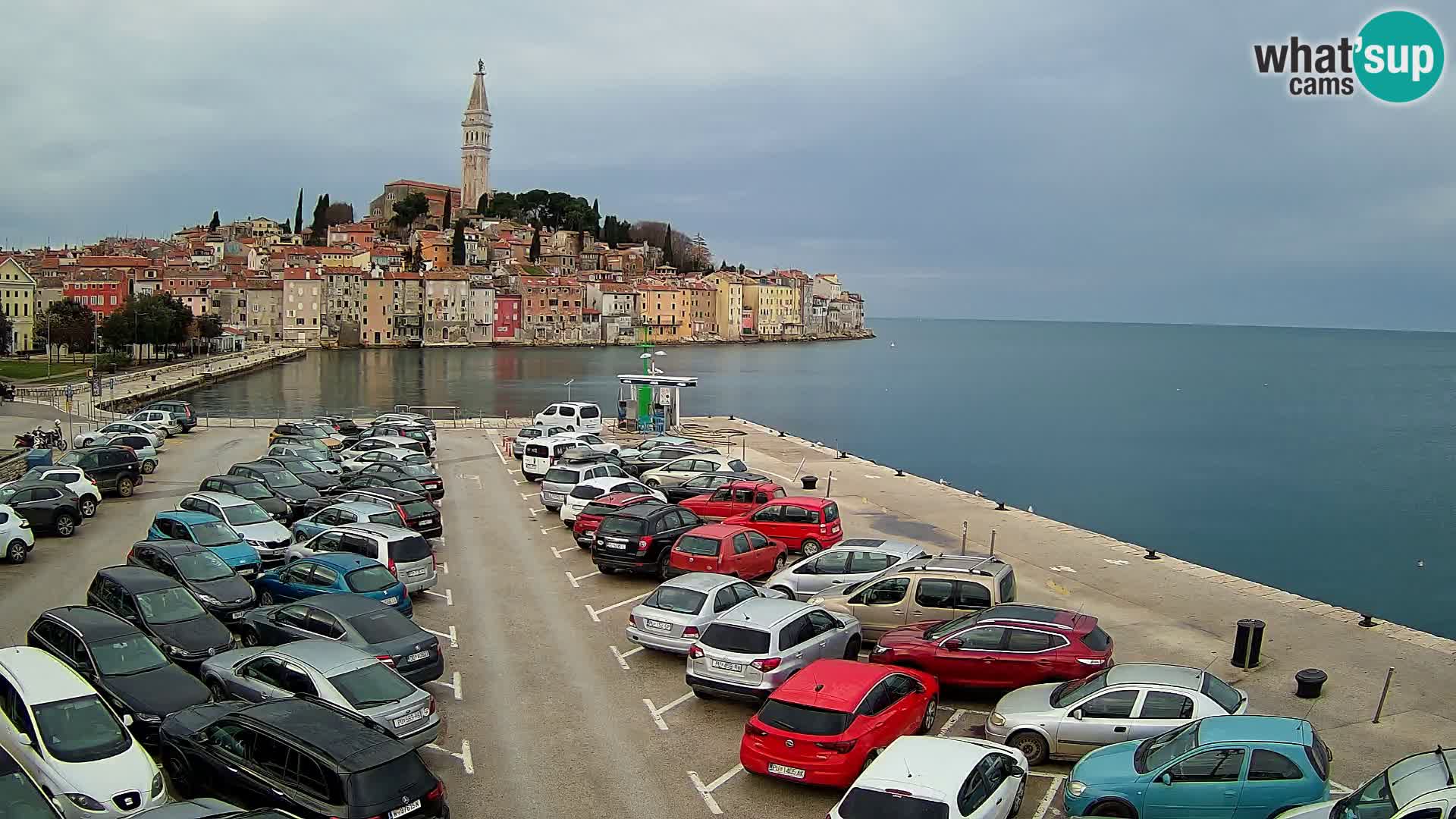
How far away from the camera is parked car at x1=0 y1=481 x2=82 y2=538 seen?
19.6 m

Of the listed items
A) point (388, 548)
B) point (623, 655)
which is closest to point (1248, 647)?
point (623, 655)

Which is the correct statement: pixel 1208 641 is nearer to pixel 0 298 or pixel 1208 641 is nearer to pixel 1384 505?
pixel 1384 505

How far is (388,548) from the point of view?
15.4 metres

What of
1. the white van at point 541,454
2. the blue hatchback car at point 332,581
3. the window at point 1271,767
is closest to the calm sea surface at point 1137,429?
the white van at point 541,454

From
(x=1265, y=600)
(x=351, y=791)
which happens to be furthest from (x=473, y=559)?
(x=1265, y=600)

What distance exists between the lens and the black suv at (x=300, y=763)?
7648mm

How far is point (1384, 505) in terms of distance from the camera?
48750 mm

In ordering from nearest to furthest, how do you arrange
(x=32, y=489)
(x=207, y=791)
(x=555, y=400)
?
(x=207, y=791), (x=32, y=489), (x=555, y=400)

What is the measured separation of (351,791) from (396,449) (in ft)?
73.1

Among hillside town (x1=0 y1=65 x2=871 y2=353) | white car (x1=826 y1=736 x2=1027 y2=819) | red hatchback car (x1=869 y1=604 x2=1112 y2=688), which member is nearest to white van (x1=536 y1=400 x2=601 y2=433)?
red hatchback car (x1=869 y1=604 x2=1112 y2=688)

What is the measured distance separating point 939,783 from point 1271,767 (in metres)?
2.68

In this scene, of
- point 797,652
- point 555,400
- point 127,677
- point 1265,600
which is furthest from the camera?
point 555,400

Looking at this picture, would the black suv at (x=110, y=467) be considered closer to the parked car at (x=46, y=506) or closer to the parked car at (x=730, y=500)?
the parked car at (x=46, y=506)

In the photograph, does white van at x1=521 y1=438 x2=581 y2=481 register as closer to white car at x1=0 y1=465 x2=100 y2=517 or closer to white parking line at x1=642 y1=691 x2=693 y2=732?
white car at x1=0 y1=465 x2=100 y2=517
